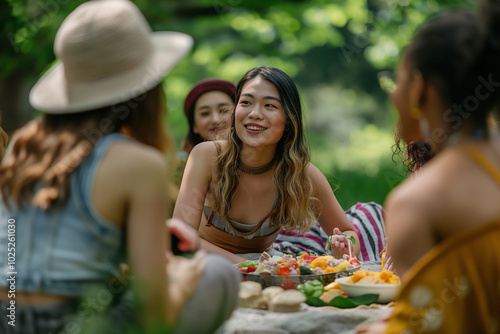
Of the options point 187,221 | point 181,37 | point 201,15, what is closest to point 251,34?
point 201,15

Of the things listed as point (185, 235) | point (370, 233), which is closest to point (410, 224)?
point (185, 235)

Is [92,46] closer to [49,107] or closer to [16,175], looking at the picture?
[49,107]

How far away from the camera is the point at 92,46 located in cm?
202

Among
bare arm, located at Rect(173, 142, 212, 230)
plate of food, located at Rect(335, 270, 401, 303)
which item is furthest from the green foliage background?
plate of food, located at Rect(335, 270, 401, 303)

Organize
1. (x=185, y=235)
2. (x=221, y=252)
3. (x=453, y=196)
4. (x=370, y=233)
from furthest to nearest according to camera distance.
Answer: (x=370, y=233) < (x=221, y=252) < (x=185, y=235) < (x=453, y=196)

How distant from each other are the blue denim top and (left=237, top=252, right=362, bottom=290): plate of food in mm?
1268

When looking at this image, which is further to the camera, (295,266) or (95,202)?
(295,266)

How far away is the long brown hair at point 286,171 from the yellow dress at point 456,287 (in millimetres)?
2105

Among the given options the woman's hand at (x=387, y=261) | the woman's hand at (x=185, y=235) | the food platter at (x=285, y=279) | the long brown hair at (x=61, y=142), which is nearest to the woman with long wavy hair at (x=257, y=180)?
the woman's hand at (x=387, y=261)

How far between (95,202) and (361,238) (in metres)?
3.05

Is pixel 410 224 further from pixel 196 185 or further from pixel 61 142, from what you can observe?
pixel 196 185

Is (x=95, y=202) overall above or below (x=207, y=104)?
above

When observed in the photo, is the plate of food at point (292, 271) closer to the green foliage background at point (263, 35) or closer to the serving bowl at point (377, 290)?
the serving bowl at point (377, 290)

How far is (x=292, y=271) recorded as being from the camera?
3.16 metres
